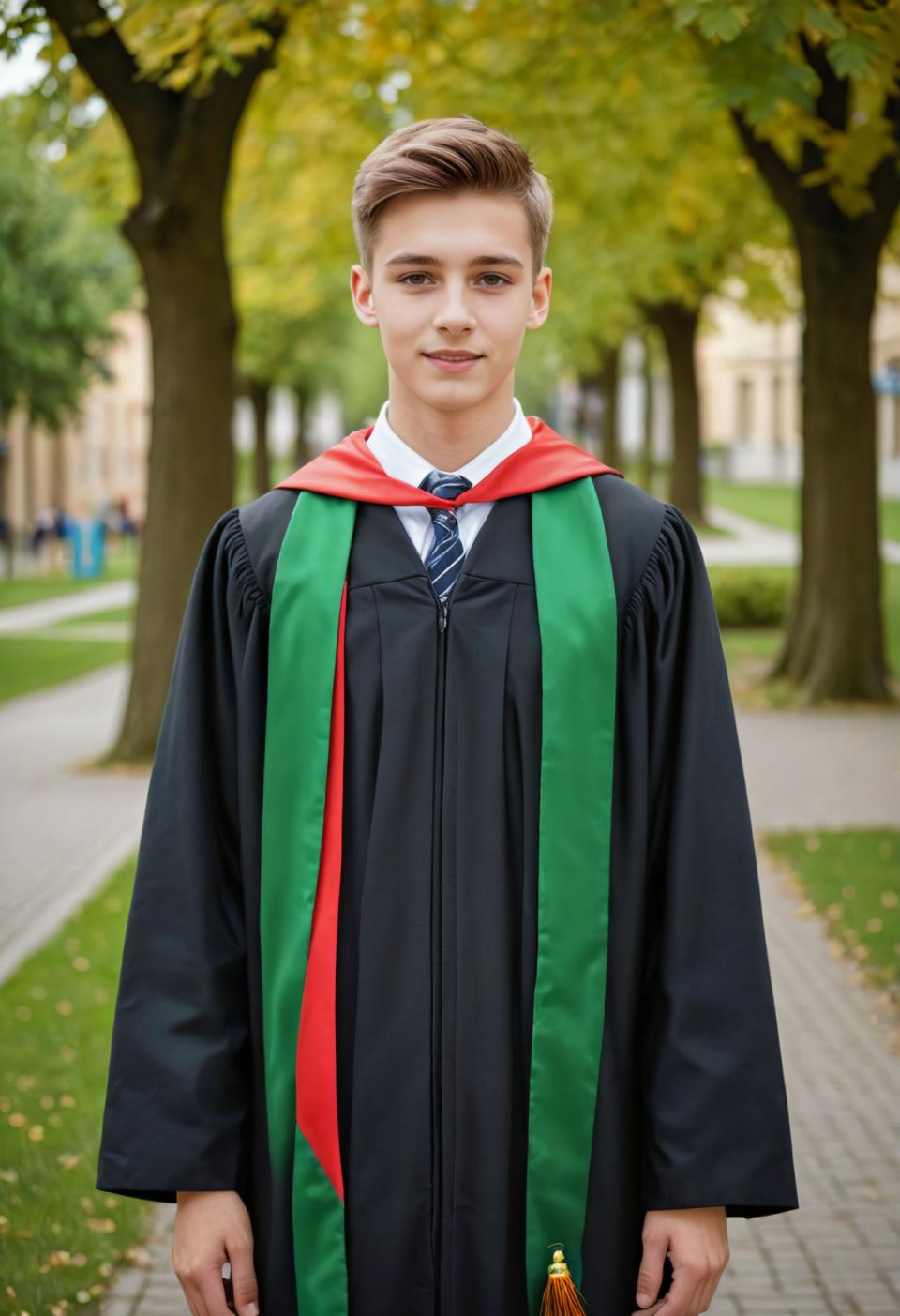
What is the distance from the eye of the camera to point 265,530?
2.30 metres

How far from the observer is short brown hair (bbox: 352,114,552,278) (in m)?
2.18

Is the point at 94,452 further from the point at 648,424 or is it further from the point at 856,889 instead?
the point at 856,889

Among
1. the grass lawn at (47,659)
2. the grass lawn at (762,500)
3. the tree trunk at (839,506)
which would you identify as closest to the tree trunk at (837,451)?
the tree trunk at (839,506)

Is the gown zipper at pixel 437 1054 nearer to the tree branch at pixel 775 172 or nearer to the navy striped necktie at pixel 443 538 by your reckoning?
the navy striped necktie at pixel 443 538

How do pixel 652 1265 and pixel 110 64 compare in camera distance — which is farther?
pixel 110 64

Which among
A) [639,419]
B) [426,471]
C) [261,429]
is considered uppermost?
[639,419]

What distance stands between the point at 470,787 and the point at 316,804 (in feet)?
0.71

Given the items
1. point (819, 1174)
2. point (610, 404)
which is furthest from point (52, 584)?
point (819, 1174)

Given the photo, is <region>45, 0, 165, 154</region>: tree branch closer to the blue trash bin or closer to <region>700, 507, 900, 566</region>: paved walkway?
<region>700, 507, 900, 566</region>: paved walkway

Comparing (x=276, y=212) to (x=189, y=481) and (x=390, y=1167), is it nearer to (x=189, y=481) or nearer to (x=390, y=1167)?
(x=189, y=481)

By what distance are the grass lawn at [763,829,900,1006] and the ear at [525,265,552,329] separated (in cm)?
484

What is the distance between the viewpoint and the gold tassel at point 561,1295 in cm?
209

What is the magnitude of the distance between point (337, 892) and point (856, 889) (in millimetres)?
6400

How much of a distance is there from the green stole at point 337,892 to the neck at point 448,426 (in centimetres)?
18
